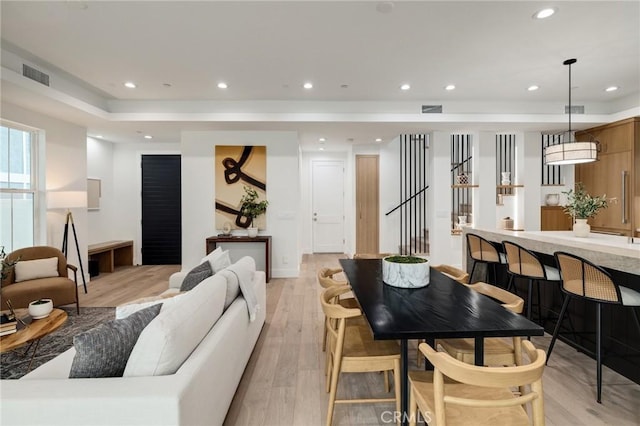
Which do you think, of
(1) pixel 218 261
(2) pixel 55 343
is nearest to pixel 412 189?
(1) pixel 218 261

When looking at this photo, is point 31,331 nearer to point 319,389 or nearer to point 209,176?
point 319,389

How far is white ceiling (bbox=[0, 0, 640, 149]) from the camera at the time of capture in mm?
2635

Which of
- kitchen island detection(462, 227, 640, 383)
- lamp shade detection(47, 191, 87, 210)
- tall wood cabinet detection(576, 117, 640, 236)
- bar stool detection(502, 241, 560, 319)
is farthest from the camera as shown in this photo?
tall wood cabinet detection(576, 117, 640, 236)

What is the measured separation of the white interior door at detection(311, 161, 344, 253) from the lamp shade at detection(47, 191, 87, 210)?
4.72 meters

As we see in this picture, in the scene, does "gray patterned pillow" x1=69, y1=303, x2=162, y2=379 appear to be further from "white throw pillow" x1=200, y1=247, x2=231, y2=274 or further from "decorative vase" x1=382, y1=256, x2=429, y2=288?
"decorative vase" x1=382, y1=256, x2=429, y2=288

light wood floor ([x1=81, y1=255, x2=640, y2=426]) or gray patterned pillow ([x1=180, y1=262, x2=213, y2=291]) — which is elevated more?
gray patterned pillow ([x1=180, y1=262, x2=213, y2=291])

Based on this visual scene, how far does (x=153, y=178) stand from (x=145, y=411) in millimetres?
6404

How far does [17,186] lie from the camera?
416cm

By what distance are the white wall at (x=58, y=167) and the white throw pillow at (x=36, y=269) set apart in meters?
0.97

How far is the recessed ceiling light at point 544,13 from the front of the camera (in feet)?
8.43

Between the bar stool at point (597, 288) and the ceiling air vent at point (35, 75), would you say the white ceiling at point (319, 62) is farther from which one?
the bar stool at point (597, 288)

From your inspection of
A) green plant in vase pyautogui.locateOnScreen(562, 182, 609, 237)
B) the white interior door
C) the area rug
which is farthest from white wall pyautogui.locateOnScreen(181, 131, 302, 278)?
green plant in vase pyautogui.locateOnScreen(562, 182, 609, 237)

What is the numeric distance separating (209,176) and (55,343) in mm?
3264

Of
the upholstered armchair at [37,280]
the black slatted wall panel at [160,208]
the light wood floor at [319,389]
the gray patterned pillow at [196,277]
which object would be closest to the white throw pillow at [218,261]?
the gray patterned pillow at [196,277]
